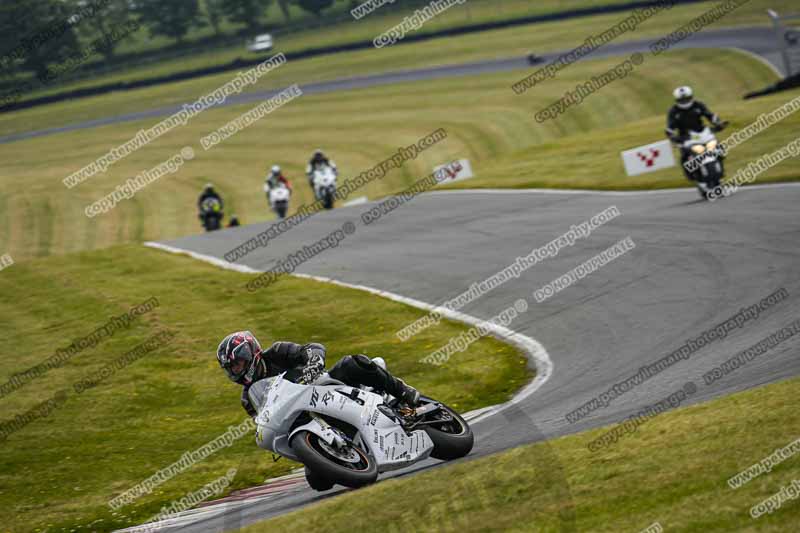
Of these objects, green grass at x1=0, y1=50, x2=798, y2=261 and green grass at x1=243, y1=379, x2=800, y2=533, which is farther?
green grass at x1=0, y1=50, x2=798, y2=261

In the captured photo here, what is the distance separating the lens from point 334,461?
25.7ft

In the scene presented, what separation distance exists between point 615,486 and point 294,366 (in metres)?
2.93

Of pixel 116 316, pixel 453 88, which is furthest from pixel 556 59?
pixel 116 316

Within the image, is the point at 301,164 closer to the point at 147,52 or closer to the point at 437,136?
the point at 437,136

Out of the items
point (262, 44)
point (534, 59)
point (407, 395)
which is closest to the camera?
point (407, 395)

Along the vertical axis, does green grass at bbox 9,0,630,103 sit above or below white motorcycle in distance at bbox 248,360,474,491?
above

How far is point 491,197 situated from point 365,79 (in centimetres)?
3984

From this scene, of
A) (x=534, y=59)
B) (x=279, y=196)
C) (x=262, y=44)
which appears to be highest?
(x=262, y=44)

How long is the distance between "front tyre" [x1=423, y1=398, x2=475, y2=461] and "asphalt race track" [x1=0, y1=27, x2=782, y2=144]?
39787mm

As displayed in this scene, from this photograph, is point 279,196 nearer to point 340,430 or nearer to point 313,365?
point 313,365

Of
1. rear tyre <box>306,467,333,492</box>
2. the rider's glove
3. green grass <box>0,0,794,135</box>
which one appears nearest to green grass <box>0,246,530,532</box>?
rear tyre <box>306,467,333,492</box>

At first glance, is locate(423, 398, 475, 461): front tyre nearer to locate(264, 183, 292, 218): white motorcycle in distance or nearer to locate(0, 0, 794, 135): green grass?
locate(264, 183, 292, 218): white motorcycle in distance

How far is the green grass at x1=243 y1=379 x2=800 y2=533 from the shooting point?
5887mm

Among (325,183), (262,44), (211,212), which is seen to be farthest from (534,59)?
(262,44)
